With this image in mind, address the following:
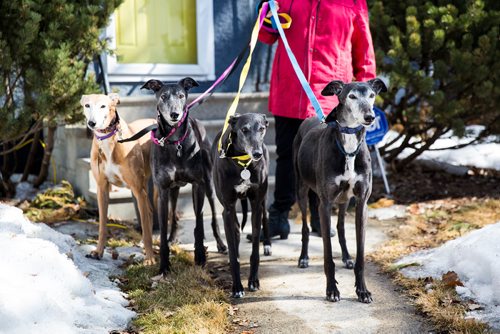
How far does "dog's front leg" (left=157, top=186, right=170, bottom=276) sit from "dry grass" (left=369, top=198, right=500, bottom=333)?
5.38 feet

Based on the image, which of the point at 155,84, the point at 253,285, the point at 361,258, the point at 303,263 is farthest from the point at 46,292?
the point at 303,263

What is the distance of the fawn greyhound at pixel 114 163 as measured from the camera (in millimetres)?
4660

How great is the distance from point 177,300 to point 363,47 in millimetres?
2703

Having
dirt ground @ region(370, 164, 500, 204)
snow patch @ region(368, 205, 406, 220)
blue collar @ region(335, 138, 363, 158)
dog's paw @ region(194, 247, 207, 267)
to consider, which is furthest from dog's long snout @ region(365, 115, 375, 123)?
dirt ground @ region(370, 164, 500, 204)

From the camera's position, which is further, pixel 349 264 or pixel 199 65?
pixel 199 65

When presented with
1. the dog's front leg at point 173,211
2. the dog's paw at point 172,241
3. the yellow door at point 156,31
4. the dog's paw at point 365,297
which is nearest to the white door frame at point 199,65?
the yellow door at point 156,31

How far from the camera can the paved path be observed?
3.53m

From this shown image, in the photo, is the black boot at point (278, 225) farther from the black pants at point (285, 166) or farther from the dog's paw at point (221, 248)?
the dog's paw at point (221, 248)

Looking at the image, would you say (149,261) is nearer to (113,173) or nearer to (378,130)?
(113,173)

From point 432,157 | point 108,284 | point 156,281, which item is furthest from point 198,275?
point 432,157

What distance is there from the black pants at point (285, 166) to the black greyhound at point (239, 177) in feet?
3.86

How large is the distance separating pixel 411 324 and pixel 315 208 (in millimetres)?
2123

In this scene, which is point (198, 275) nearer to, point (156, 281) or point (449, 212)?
point (156, 281)

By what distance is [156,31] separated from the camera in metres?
7.45
